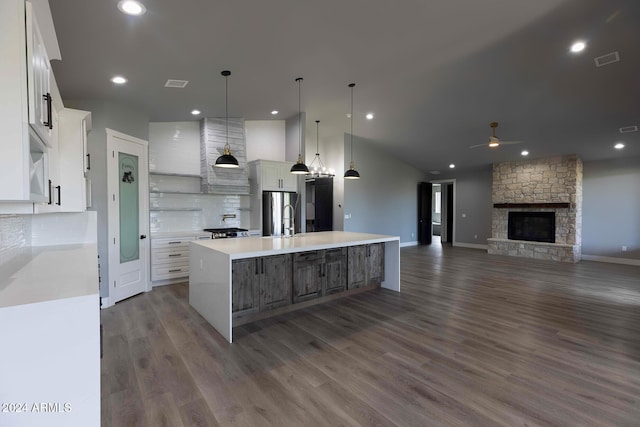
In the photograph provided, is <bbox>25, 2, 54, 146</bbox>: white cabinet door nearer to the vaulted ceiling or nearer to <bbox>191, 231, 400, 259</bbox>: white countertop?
the vaulted ceiling

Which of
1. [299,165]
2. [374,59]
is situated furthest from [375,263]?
[374,59]

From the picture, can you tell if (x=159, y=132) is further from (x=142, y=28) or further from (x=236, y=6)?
(x=236, y=6)

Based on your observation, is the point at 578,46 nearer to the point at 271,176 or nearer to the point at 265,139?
the point at 271,176

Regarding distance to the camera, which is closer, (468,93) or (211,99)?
(211,99)

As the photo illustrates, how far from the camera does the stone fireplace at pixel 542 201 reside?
24.9 ft

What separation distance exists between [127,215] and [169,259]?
1.07 m

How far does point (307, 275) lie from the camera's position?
3891mm

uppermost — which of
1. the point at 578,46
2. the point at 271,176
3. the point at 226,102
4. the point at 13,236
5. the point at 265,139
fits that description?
the point at 578,46

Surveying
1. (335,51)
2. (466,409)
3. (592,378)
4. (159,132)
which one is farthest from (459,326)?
(159,132)

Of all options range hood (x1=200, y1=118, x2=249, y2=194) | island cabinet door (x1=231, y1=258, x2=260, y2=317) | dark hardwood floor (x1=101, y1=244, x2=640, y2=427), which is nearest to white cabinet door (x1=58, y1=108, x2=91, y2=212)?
dark hardwood floor (x1=101, y1=244, x2=640, y2=427)

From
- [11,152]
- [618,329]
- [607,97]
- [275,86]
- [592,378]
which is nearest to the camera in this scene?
[11,152]

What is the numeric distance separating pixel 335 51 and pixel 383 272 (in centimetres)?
326

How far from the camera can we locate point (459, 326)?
3.48 m

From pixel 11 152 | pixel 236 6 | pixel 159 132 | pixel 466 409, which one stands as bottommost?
pixel 466 409
